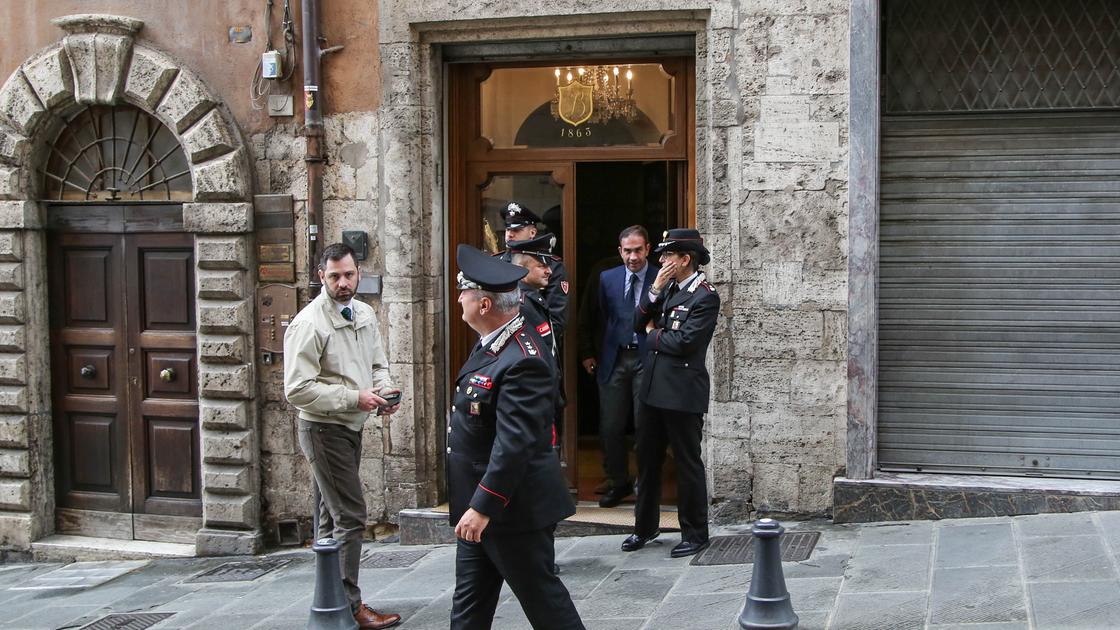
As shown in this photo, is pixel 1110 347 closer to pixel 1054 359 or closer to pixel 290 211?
pixel 1054 359

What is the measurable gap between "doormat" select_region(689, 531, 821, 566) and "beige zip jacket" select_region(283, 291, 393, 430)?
2.21 metres

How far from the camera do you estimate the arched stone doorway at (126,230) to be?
29.5 feet

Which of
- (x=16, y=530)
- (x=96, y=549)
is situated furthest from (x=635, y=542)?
(x=16, y=530)

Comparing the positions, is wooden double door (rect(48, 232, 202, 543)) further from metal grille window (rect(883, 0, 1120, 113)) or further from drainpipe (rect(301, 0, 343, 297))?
metal grille window (rect(883, 0, 1120, 113))

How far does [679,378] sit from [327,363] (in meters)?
2.05

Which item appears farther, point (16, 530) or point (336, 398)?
point (16, 530)

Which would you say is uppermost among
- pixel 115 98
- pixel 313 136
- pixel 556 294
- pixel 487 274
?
pixel 115 98

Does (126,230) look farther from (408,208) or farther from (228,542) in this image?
(228,542)

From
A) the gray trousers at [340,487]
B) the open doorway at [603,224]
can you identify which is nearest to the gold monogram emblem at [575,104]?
the open doorway at [603,224]

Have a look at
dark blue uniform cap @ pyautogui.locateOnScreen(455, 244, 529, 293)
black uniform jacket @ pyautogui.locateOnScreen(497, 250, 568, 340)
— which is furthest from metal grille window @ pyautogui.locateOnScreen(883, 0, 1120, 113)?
dark blue uniform cap @ pyautogui.locateOnScreen(455, 244, 529, 293)

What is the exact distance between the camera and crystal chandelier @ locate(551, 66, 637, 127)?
8844 mm

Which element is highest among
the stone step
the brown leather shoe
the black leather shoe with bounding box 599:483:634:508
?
the black leather shoe with bounding box 599:483:634:508

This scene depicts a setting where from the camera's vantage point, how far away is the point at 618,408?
8.49 meters

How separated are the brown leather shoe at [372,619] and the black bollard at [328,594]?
77cm
